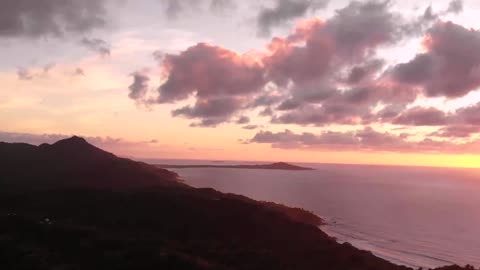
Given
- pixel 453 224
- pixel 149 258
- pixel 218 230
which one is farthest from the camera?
pixel 453 224

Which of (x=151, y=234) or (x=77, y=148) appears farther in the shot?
(x=77, y=148)

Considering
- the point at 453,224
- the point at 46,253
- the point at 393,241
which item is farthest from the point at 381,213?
the point at 46,253

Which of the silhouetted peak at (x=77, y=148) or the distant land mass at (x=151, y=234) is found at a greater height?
the silhouetted peak at (x=77, y=148)

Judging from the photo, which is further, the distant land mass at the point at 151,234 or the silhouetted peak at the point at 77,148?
the silhouetted peak at the point at 77,148

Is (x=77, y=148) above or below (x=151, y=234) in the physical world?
above

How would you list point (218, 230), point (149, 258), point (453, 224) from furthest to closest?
point (453, 224), point (218, 230), point (149, 258)

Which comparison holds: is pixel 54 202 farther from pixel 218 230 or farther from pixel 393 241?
pixel 393 241

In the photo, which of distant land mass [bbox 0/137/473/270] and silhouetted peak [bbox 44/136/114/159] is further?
silhouetted peak [bbox 44/136/114/159]

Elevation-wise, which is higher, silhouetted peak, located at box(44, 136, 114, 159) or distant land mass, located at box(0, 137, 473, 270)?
silhouetted peak, located at box(44, 136, 114, 159)
